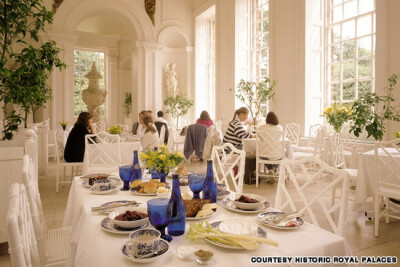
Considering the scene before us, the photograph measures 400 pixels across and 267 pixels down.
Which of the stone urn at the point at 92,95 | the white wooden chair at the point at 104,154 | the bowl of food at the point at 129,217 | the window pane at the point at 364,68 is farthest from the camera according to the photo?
the stone urn at the point at 92,95

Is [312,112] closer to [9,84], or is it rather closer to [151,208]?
[9,84]

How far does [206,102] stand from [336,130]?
702 cm

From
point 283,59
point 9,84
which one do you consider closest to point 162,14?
point 283,59

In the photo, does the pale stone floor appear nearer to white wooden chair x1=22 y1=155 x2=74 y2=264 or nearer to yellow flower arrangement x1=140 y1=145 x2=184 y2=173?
white wooden chair x1=22 y1=155 x2=74 y2=264

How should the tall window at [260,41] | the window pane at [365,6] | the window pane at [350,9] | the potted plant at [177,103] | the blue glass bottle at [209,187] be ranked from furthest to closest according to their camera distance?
the potted plant at [177,103] → the tall window at [260,41] → the window pane at [350,9] → the window pane at [365,6] → the blue glass bottle at [209,187]

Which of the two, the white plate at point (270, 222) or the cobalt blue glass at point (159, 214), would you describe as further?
the white plate at point (270, 222)

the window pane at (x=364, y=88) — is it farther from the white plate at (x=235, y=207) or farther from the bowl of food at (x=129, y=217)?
the bowl of food at (x=129, y=217)

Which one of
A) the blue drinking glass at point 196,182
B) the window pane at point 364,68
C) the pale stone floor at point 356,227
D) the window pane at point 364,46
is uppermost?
the window pane at point 364,46

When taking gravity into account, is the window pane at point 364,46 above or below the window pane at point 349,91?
above

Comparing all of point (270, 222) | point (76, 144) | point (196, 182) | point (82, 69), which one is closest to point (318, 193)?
point (270, 222)

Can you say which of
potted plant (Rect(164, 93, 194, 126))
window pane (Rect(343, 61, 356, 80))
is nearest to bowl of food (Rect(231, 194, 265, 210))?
window pane (Rect(343, 61, 356, 80))

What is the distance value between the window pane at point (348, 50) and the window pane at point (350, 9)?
544mm

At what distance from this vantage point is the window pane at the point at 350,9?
255 inches

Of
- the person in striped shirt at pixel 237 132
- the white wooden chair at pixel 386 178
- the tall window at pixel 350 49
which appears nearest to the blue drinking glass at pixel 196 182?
the white wooden chair at pixel 386 178
